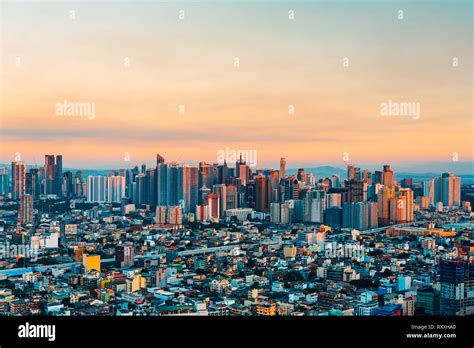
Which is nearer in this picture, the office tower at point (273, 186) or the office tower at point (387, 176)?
the office tower at point (387, 176)

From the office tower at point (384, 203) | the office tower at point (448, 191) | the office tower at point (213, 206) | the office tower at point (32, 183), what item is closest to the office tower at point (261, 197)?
the office tower at point (213, 206)

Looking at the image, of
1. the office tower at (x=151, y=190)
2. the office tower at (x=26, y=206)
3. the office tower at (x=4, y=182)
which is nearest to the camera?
the office tower at (x=4, y=182)

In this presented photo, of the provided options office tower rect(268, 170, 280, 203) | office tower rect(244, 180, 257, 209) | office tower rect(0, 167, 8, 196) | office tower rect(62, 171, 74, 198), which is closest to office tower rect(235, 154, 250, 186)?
office tower rect(244, 180, 257, 209)

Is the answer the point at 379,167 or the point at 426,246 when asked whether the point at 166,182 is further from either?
the point at 426,246

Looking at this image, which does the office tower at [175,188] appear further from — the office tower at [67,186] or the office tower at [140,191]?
the office tower at [67,186]

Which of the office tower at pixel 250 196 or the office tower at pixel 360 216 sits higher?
the office tower at pixel 250 196

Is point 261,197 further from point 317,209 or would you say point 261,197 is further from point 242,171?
point 317,209

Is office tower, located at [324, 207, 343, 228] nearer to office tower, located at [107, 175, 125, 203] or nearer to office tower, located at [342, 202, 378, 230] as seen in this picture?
office tower, located at [342, 202, 378, 230]
